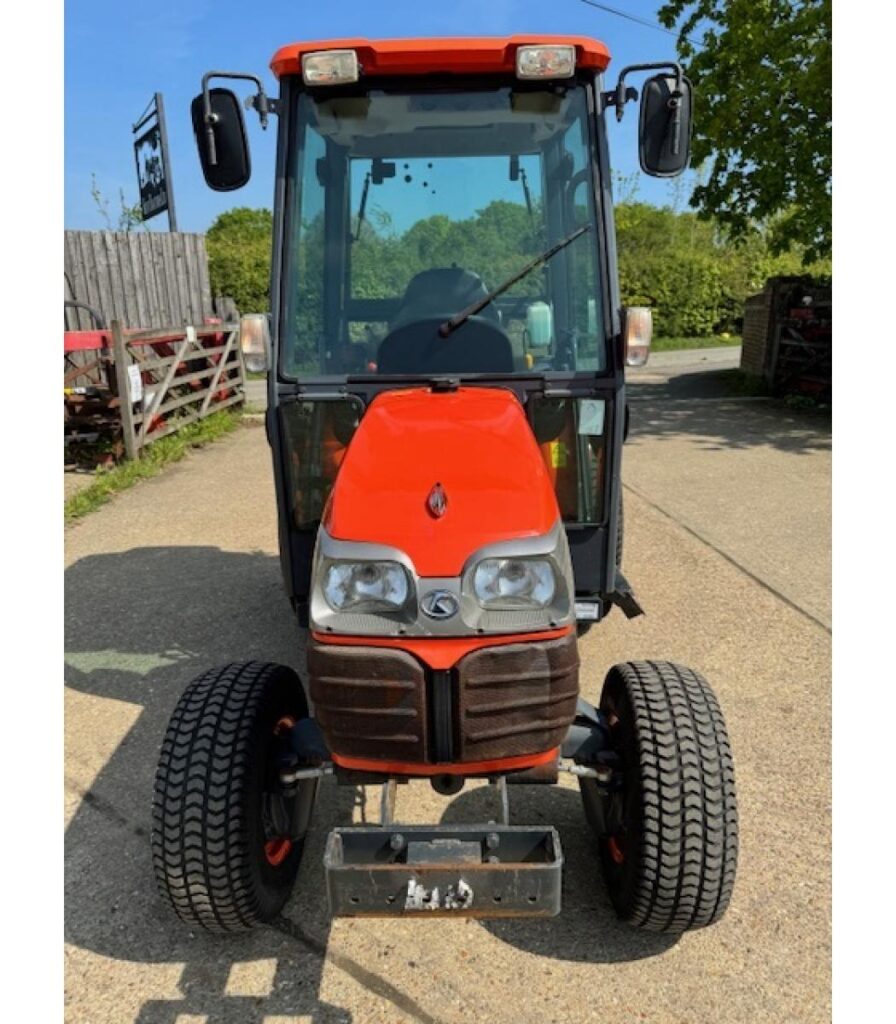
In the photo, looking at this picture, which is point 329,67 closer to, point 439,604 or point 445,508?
point 445,508

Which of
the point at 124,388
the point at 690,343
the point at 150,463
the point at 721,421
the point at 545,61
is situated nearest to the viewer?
the point at 545,61

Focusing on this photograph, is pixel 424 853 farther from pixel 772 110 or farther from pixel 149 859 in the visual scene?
pixel 772 110

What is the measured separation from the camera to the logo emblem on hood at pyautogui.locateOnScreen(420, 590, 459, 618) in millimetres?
1986

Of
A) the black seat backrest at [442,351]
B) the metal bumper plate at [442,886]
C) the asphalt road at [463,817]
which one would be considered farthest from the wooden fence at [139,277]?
the metal bumper plate at [442,886]

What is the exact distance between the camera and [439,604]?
78.2 inches

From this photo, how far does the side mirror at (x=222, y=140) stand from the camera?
2762 millimetres

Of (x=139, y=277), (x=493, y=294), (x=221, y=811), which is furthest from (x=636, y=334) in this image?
(x=139, y=277)

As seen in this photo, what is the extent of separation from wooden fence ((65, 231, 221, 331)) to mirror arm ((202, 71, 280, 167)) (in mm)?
8478

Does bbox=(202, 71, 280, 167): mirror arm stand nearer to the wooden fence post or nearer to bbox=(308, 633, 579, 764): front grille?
bbox=(308, 633, 579, 764): front grille

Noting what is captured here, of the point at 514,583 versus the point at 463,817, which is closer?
the point at 514,583

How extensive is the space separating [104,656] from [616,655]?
100 inches

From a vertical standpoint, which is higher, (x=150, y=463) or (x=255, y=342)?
(x=255, y=342)

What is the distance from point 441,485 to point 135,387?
7.06m

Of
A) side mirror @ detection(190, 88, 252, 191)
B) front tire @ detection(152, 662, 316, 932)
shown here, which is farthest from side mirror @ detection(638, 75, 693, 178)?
front tire @ detection(152, 662, 316, 932)
